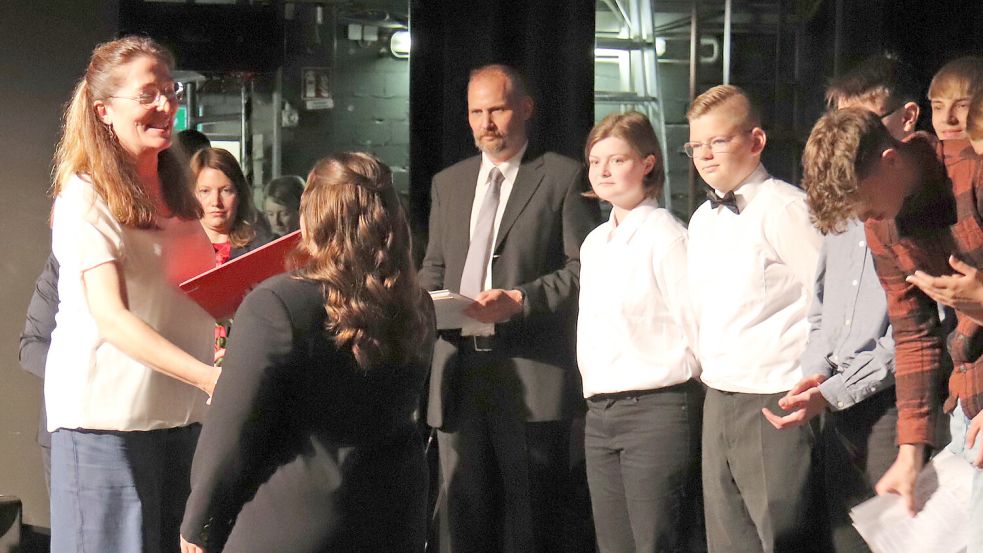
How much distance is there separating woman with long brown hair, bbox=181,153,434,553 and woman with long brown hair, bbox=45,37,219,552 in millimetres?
315

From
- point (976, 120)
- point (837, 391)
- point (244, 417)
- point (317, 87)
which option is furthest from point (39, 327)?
point (976, 120)

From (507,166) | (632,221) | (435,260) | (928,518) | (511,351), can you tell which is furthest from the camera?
(435,260)

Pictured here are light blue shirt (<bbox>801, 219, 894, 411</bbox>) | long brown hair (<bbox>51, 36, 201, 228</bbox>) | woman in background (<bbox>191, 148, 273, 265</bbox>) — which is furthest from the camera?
woman in background (<bbox>191, 148, 273, 265</bbox>)

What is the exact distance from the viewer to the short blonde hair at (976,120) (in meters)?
2.38

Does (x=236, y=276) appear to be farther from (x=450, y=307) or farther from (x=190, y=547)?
(x=450, y=307)

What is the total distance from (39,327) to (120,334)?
1353mm

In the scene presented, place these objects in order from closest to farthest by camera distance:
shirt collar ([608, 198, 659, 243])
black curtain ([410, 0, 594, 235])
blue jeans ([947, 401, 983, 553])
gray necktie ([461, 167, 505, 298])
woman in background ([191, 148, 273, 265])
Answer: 1. blue jeans ([947, 401, 983, 553])
2. shirt collar ([608, 198, 659, 243])
3. gray necktie ([461, 167, 505, 298])
4. woman in background ([191, 148, 273, 265])
5. black curtain ([410, 0, 594, 235])

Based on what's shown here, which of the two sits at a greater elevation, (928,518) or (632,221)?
(632,221)

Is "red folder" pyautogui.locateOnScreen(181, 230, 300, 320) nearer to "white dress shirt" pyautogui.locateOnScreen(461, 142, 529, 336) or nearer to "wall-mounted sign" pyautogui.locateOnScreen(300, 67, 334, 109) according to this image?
"white dress shirt" pyautogui.locateOnScreen(461, 142, 529, 336)

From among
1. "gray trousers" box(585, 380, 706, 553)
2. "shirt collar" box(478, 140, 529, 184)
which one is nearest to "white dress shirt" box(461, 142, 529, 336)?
"shirt collar" box(478, 140, 529, 184)

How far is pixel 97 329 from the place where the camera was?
269 cm

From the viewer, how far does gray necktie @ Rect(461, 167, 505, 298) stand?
13.2 feet

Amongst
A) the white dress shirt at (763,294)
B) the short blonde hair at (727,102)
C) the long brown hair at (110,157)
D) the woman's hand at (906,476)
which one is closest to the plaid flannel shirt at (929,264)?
the woman's hand at (906,476)

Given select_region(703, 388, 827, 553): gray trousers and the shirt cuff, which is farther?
select_region(703, 388, 827, 553): gray trousers
